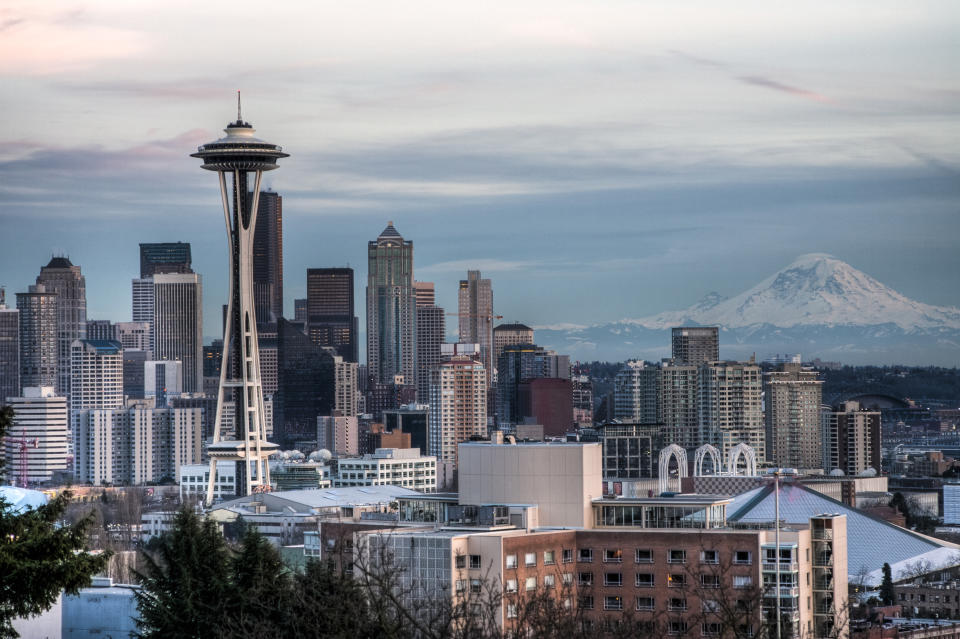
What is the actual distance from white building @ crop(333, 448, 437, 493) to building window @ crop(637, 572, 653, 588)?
4755 inches

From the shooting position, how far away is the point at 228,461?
174375 millimetres

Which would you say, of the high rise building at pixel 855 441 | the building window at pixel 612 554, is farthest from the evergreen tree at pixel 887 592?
the high rise building at pixel 855 441

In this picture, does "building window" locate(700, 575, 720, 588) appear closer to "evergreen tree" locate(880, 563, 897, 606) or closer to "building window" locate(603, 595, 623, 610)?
"building window" locate(603, 595, 623, 610)

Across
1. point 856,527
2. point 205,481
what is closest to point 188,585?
point 856,527

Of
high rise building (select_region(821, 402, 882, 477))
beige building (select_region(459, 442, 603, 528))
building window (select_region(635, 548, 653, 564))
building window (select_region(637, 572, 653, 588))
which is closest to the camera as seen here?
building window (select_region(637, 572, 653, 588))

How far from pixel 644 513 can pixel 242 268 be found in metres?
100

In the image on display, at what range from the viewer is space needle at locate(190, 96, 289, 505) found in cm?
14812

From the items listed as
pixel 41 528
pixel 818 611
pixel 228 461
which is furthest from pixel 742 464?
pixel 41 528

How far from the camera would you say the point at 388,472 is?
175 m

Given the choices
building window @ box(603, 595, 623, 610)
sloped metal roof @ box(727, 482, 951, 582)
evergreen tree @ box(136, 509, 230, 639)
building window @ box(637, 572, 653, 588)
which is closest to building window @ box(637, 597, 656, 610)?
building window @ box(637, 572, 653, 588)

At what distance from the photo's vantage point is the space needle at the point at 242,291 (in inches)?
5832

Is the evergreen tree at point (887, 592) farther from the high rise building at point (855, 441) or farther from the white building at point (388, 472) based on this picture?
the high rise building at point (855, 441)

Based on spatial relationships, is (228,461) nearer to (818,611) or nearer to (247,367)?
(247,367)

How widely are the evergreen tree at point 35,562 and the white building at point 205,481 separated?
140 meters
